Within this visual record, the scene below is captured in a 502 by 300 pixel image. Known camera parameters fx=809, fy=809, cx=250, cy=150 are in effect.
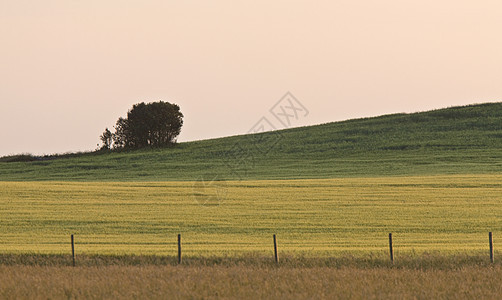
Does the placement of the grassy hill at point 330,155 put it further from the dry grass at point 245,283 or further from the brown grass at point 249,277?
the dry grass at point 245,283

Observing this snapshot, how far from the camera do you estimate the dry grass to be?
13672 mm

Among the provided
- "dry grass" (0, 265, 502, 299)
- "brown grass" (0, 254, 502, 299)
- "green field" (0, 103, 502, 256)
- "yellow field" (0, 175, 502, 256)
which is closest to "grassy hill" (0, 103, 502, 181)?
"green field" (0, 103, 502, 256)

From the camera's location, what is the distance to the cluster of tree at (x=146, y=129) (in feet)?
250

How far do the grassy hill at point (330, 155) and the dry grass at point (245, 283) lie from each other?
90.2 ft

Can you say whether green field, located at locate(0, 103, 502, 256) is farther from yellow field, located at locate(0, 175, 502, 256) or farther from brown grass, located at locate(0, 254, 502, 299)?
brown grass, located at locate(0, 254, 502, 299)

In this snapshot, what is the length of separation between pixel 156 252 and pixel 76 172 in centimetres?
3753

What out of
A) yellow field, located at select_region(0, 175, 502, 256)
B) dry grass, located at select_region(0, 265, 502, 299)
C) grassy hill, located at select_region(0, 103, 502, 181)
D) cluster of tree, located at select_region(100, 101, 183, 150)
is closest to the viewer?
dry grass, located at select_region(0, 265, 502, 299)

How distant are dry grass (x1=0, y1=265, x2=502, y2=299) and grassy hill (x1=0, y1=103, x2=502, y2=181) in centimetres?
2748

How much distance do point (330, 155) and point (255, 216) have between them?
3000 centimetres

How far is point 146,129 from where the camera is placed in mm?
76438

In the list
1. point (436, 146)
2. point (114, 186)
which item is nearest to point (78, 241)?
point (114, 186)

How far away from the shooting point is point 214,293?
45.5 feet

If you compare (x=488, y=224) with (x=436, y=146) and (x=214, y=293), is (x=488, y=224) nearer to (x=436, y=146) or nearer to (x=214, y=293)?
(x=214, y=293)

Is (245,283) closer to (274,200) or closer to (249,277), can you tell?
(249,277)
